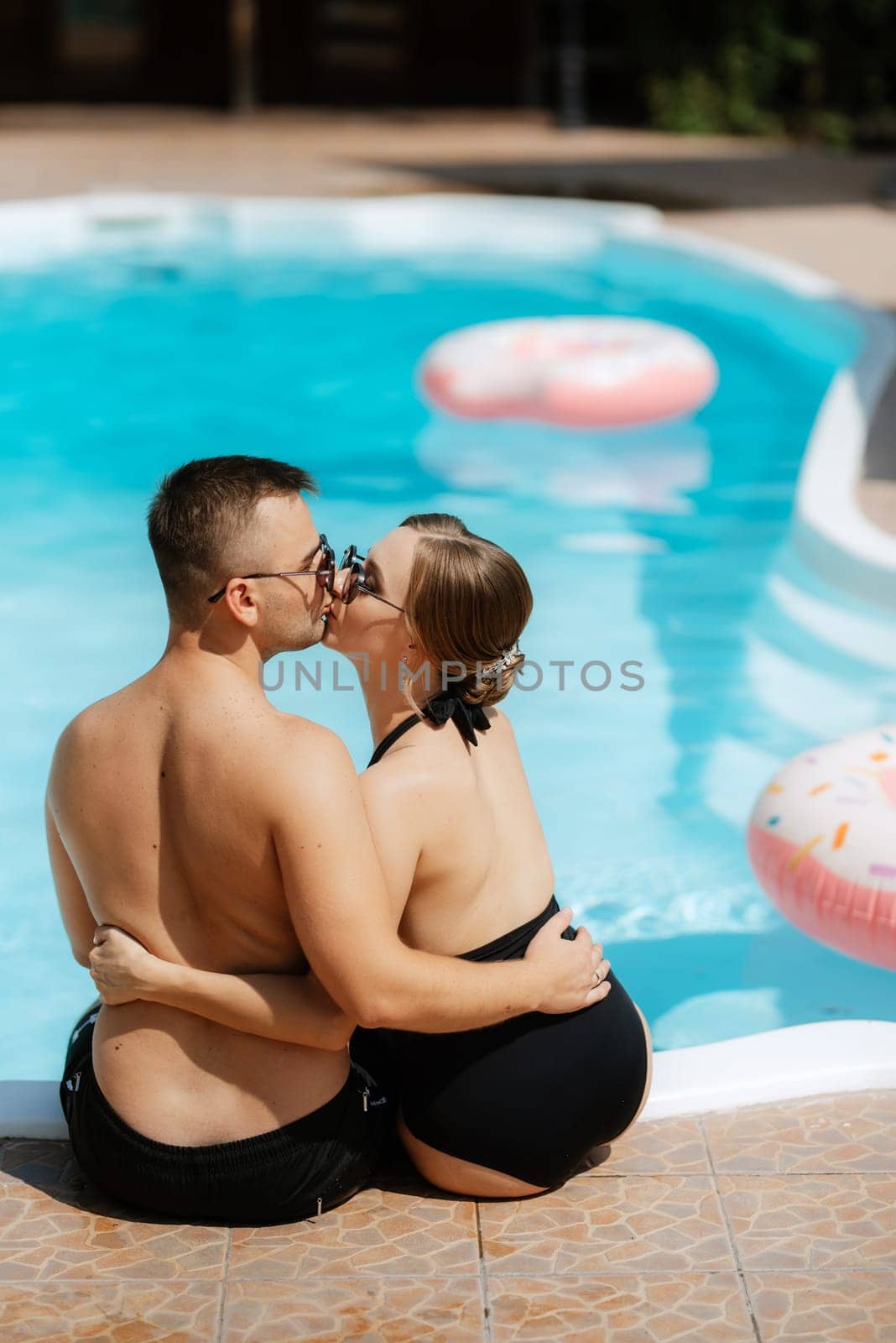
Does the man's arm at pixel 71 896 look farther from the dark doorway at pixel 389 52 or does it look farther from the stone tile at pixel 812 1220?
the dark doorway at pixel 389 52

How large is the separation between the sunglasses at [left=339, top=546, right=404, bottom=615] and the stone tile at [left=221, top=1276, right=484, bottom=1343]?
3.18 ft

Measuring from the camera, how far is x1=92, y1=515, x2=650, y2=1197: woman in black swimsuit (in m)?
2.34

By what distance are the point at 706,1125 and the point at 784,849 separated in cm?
96

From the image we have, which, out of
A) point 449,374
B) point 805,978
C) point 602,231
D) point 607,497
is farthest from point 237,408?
point 805,978

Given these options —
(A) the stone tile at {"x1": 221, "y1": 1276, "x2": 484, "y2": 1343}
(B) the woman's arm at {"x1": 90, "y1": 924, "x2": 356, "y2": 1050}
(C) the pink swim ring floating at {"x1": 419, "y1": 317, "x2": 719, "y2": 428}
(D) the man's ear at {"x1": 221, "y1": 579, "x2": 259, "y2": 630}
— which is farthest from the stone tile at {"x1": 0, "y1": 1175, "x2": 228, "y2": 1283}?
(C) the pink swim ring floating at {"x1": 419, "y1": 317, "x2": 719, "y2": 428}

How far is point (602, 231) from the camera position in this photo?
40.8 feet

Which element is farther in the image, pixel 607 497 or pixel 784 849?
pixel 607 497

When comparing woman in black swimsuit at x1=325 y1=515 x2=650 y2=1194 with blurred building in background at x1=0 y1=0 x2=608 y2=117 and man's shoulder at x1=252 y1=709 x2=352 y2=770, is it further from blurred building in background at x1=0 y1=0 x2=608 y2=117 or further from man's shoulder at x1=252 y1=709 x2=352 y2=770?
blurred building in background at x1=0 y1=0 x2=608 y2=117

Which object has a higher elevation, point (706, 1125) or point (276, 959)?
point (276, 959)

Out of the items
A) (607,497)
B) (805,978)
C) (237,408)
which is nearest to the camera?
(805,978)

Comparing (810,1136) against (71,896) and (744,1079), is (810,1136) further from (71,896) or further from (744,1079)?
(71,896)

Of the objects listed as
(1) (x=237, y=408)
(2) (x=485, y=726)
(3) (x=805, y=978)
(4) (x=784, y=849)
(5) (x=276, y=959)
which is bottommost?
(1) (x=237, y=408)

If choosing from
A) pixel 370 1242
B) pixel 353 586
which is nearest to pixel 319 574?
pixel 353 586

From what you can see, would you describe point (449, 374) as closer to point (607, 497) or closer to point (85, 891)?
point (607, 497)
